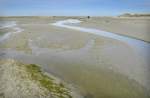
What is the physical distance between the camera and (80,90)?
15.9 feet

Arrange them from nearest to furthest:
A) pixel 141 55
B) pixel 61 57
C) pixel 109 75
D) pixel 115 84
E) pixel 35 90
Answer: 1. pixel 35 90
2. pixel 115 84
3. pixel 109 75
4. pixel 141 55
5. pixel 61 57

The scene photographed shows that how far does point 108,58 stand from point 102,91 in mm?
3220

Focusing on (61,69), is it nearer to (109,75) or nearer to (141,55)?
(109,75)

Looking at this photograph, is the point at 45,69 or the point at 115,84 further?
the point at 45,69

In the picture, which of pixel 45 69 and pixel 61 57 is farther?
pixel 61 57

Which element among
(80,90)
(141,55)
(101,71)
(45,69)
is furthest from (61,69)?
(141,55)

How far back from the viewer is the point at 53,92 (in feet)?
14.4

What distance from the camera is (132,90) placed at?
4.88 metres

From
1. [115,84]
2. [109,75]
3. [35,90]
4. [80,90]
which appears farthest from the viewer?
[109,75]

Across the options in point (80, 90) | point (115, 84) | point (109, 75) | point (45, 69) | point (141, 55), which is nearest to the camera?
point (80, 90)

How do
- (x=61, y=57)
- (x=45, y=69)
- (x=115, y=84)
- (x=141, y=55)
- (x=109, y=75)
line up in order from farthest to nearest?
(x=61, y=57), (x=141, y=55), (x=45, y=69), (x=109, y=75), (x=115, y=84)

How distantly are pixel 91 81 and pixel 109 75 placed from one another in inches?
30.4

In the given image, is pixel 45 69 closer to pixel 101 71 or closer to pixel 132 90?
pixel 101 71

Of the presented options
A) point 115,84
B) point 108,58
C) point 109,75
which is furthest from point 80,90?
point 108,58
